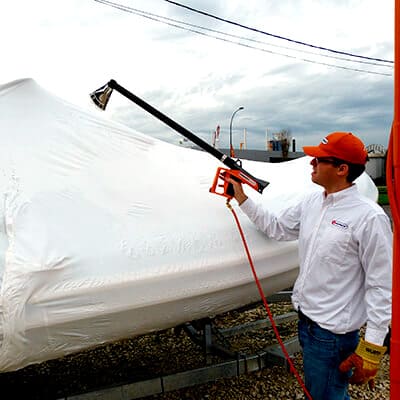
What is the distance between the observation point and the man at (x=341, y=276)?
2.13 meters

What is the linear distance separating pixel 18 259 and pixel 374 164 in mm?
31096

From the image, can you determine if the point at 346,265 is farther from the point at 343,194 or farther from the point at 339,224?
the point at 343,194

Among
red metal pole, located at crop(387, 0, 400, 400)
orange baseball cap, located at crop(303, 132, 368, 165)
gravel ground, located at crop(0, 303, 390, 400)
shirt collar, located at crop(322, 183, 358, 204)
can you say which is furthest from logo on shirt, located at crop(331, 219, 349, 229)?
gravel ground, located at crop(0, 303, 390, 400)

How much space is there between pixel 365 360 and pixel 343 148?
96cm

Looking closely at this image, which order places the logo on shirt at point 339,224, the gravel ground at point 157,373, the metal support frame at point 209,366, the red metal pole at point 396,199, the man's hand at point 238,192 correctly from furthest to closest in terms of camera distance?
the gravel ground at point 157,373
the metal support frame at point 209,366
the man's hand at point 238,192
the logo on shirt at point 339,224
the red metal pole at point 396,199

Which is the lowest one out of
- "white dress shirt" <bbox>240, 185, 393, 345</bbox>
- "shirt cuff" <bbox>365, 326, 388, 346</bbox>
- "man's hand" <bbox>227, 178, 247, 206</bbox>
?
"shirt cuff" <bbox>365, 326, 388, 346</bbox>

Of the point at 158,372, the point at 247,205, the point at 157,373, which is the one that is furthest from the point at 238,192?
the point at 158,372

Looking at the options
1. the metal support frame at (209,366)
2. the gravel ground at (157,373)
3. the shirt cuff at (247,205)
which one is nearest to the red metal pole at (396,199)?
the shirt cuff at (247,205)

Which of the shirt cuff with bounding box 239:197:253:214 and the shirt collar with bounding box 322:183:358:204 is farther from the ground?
the shirt collar with bounding box 322:183:358:204

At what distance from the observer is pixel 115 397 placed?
9.04 ft

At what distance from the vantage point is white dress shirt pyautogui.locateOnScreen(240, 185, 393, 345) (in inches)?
83.8

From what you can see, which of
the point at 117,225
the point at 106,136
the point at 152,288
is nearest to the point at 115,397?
the point at 152,288

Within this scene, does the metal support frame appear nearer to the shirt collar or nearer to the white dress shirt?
the white dress shirt

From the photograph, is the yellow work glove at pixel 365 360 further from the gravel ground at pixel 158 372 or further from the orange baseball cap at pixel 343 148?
the gravel ground at pixel 158 372
